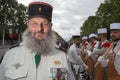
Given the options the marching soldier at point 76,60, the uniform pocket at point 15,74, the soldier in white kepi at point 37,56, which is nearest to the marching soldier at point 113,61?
the soldier in white kepi at point 37,56

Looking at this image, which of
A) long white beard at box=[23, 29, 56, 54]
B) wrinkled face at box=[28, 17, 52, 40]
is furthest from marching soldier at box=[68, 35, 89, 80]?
wrinkled face at box=[28, 17, 52, 40]

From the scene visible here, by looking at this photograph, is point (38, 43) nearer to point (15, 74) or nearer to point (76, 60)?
point (15, 74)

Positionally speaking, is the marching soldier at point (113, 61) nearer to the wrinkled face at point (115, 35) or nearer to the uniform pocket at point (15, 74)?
the wrinkled face at point (115, 35)

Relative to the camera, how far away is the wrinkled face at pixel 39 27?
14.3 feet

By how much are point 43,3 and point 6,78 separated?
3.21 ft

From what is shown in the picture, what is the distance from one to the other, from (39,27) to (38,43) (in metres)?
0.22

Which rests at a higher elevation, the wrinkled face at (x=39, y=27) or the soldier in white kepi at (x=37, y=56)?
the wrinkled face at (x=39, y=27)

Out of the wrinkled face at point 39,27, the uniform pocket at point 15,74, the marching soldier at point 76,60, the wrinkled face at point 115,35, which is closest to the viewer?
the uniform pocket at point 15,74

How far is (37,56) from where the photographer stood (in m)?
4.45

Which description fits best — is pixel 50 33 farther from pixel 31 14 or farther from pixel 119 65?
pixel 119 65

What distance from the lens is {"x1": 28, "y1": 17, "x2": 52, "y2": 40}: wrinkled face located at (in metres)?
4.37

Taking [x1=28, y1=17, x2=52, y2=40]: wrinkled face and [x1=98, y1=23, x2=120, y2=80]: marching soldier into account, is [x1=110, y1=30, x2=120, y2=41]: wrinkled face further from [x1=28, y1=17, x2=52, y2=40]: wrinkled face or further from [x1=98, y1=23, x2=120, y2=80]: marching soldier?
[x1=28, y1=17, x2=52, y2=40]: wrinkled face

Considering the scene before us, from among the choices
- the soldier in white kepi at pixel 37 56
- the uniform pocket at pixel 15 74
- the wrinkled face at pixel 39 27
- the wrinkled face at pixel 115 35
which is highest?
the wrinkled face at pixel 39 27

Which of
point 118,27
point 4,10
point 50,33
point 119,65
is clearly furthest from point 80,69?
point 4,10
